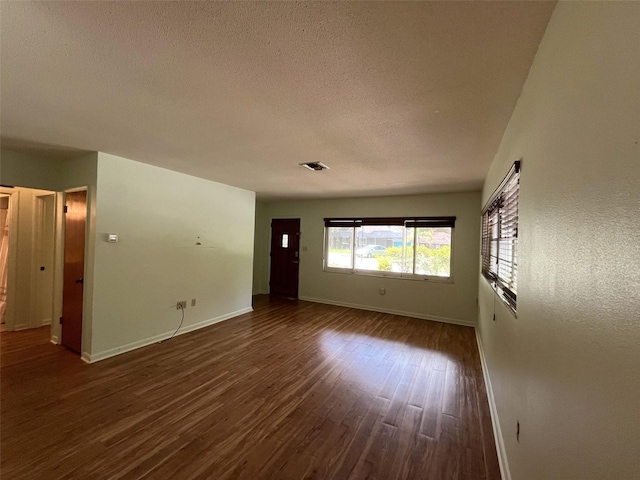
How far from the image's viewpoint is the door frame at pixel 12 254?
12.7 feet

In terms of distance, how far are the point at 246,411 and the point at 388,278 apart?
154 inches

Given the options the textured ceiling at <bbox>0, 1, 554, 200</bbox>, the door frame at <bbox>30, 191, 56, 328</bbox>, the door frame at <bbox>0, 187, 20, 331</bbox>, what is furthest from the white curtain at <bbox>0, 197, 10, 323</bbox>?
the textured ceiling at <bbox>0, 1, 554, 200</bbox>

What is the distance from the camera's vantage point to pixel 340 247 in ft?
20.1

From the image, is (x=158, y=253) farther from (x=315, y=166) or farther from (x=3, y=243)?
(x=3, y=243)

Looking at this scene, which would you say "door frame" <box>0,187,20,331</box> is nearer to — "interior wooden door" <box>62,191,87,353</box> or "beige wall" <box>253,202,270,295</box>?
"interior wooden door" <box>62,191,87,353</box>

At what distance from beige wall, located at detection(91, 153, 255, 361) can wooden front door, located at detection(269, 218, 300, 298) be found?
1.79 meters

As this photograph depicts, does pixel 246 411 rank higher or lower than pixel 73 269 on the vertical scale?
lower

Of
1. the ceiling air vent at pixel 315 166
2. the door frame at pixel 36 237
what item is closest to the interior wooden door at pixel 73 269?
the door frame at pixel 36 237

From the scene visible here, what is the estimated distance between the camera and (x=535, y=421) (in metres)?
1.17

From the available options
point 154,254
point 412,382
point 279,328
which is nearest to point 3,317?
point 154,254

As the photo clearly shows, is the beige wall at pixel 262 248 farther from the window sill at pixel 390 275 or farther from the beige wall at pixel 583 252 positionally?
the beige wall at pixel 583 252

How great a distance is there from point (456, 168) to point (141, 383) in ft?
14.0

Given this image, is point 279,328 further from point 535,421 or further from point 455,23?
point 455,23

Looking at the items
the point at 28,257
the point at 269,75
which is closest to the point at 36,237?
the point at 28,257
